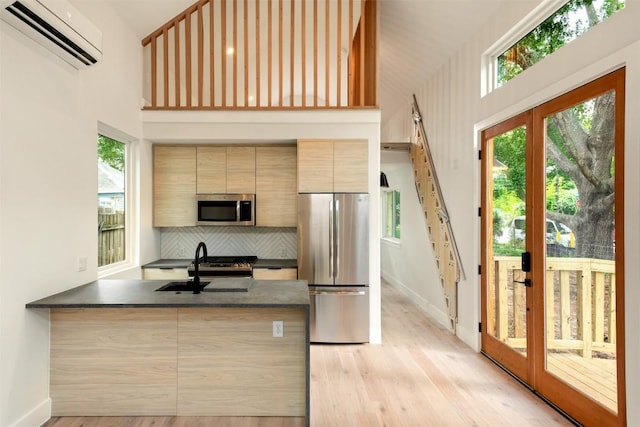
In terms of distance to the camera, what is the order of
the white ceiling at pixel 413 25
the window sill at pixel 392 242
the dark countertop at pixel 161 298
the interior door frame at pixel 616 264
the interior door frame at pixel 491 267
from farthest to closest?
the window sill at pixel 392 242 < the white ceiling at pixel 413 25 < the interior door frame at pixel 491 267 < the dark countertop at pixel 161 298 < the interior door frame at pixel 616 264

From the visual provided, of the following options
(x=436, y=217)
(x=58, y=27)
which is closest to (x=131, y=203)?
(x=58, y=27)

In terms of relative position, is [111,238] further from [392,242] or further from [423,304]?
[392,242]

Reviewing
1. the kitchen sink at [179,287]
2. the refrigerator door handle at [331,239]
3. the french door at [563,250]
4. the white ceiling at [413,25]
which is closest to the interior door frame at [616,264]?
the french door at [563,250]

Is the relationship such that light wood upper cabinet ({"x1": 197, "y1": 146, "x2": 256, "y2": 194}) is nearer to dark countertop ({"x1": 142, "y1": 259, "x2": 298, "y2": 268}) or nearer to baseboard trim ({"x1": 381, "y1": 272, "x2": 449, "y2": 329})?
dark countertop ({"x1": 142, "y1": 259, "x2": 298, "y2": 268})

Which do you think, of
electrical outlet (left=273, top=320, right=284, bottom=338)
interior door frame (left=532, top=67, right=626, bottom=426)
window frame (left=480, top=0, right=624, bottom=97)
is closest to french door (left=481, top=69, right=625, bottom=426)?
interior door frame (left=532, top=67, right=626, bottom=426)

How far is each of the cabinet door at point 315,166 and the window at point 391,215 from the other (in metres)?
3.87

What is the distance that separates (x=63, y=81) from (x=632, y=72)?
11.7 feet

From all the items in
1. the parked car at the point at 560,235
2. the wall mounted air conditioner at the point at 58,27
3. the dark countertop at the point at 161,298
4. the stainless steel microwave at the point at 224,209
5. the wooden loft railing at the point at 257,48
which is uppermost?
the wooden loft railing at the point at 257,48

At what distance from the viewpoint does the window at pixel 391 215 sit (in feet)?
25.6

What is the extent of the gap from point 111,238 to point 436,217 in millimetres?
3729

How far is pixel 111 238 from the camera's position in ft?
12.2

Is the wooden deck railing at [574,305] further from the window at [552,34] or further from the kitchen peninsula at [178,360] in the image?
the kitchen peninsula at [178,360]

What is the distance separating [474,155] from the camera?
3867mm

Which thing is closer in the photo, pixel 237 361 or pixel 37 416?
pixel 37 416
